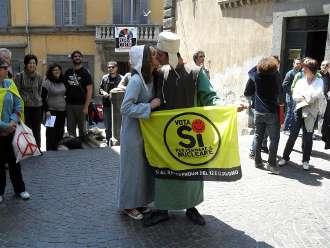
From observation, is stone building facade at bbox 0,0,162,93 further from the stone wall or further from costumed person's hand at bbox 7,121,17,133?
costumed person's hand at bbox 7,121,17,133

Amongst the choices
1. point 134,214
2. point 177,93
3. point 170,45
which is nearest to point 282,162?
point 134,214

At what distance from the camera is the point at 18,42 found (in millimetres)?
24844

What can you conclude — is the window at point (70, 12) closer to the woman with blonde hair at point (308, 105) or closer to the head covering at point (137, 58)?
the woman with blonde hair at point (308, 105)

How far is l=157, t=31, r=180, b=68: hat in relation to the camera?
3.94m

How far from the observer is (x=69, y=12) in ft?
79.9

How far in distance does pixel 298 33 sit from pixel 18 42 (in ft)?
60.5

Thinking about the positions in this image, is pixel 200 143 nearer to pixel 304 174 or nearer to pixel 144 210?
pixel 144 210

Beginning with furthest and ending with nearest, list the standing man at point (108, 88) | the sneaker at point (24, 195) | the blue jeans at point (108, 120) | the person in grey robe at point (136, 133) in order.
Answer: the blue jeans at point (108, 120), the standing man at point (108, 88), the sneaker at point (24, 195), the person in grey robe at point (136, 133)

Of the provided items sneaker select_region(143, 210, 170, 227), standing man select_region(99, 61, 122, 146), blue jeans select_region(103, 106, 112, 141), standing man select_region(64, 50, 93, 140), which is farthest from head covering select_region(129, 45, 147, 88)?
blue jeans select_region(103, 106, 112, 141)

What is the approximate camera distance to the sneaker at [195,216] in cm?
432

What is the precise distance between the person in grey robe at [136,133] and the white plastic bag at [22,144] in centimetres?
122

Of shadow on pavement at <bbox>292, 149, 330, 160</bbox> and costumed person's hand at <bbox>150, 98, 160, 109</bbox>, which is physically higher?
costumed person's hand at <bbox>150, 98, 160, 109</bbox>

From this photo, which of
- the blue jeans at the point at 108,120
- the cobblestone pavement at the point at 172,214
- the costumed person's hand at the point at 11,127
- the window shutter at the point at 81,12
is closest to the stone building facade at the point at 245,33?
the blue jeans at the point at 108,120

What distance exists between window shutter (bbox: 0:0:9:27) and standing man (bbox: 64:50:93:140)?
62.0ft
